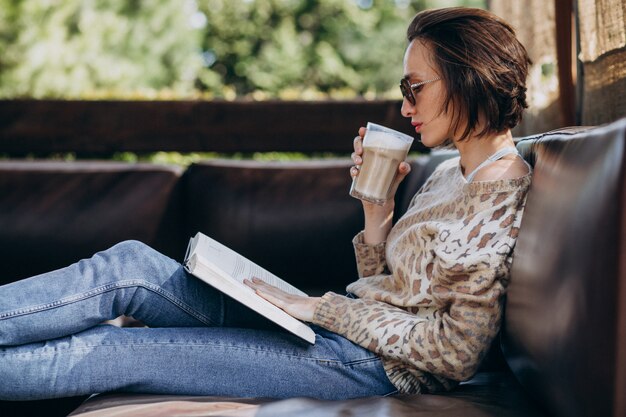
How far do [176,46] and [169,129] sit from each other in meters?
11.1

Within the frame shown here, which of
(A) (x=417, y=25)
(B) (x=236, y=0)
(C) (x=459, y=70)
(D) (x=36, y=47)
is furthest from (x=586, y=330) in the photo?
(B) (x=236, y=0)

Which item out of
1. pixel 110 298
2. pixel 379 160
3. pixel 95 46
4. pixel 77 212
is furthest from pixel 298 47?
pixel 110 298

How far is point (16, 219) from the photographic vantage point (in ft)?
8.13

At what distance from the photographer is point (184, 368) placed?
146 cm

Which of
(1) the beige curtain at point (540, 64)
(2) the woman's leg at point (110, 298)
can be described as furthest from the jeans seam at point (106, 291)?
(1) the beige curtain at point (540, 64)

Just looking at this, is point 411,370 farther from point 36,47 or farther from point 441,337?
point 36,47

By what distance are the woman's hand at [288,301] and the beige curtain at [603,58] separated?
918mm

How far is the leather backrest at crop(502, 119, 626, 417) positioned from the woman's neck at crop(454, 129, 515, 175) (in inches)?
9.6

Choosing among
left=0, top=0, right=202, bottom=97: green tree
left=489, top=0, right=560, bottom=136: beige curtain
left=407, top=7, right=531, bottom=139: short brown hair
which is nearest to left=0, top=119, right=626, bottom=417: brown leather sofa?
left=407, top=7, right=531, bottom=139: short brown hair

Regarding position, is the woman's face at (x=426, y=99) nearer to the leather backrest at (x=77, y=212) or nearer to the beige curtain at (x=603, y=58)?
the beige curtain at (x=603, y=58)

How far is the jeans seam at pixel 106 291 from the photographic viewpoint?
1.46 m

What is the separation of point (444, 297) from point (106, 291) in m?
0.73

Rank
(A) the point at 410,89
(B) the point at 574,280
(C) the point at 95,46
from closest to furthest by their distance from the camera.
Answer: (B) the point at 574,280, (A) the point at 410,89, (C) the point at 95,46

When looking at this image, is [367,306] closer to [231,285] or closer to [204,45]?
[231,285]
